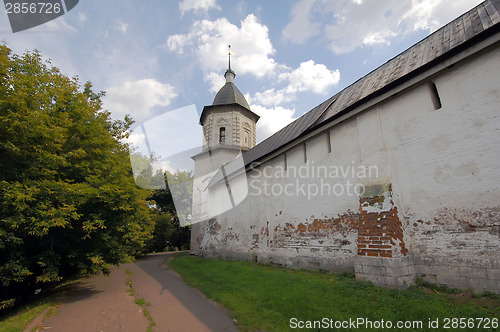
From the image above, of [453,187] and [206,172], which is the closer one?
[453,187]

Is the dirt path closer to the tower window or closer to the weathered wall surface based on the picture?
the weathered wall surface

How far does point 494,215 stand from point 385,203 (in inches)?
74.3

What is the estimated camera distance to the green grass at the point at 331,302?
3850mm

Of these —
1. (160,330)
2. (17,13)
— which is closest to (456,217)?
(160,330)

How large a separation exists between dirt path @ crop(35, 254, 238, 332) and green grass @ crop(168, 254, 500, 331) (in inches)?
19.6

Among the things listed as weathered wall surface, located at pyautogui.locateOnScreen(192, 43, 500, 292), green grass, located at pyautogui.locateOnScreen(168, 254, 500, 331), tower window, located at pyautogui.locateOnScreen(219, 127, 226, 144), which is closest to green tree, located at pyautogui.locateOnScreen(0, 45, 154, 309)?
green grass, located at pyautogui.locateOnScreen(168, 254, 500, 331)

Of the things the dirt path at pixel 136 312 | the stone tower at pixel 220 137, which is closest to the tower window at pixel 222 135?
the stone tower at pixel 220 137

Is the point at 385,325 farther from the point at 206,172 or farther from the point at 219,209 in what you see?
the point at 206,172

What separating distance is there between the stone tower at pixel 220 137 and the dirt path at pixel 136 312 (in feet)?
40.1

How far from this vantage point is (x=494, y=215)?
4.50 m

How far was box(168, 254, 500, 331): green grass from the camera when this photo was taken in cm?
385

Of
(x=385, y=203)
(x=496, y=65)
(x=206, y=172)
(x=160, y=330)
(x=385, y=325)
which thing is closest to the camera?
(x=385, y=325)

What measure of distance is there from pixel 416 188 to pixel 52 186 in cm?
922

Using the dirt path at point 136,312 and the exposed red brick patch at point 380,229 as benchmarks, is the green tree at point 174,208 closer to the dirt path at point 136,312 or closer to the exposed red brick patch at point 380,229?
the dirt path at point 136,312
